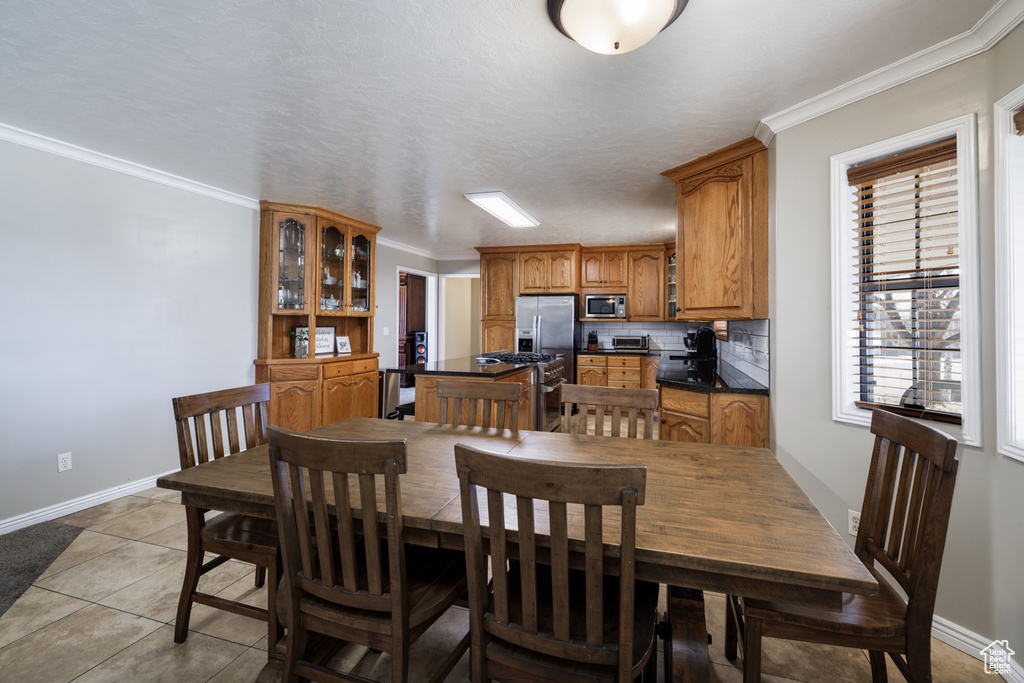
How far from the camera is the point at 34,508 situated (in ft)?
8.95

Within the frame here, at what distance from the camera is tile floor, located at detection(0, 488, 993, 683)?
1.59m

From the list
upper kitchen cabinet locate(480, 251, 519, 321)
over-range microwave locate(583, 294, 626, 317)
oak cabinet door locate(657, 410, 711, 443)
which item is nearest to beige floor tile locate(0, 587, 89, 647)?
oak cabinet door locate(657, 410, 711, 443)

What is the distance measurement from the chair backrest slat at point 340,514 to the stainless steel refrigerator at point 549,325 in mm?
4806

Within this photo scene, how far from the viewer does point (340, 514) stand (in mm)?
1122

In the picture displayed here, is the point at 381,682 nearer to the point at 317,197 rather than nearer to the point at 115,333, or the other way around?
the point at 115,333

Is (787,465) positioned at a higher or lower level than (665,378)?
lower

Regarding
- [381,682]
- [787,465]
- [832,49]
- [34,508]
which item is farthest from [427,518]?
[34,508]

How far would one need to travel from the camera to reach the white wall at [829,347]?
1.60 m

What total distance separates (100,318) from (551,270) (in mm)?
4541

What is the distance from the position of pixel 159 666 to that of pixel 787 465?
285 cm

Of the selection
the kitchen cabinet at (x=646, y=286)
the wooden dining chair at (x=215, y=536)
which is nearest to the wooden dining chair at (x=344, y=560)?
the wooden dining chair at (x=215, y=536)

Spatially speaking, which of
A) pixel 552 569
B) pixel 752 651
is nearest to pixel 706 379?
pixel 752 651

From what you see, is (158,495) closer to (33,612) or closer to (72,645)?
(33,612)

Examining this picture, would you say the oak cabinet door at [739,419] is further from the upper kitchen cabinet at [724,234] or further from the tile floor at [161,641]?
the tile floor at [161,641]
